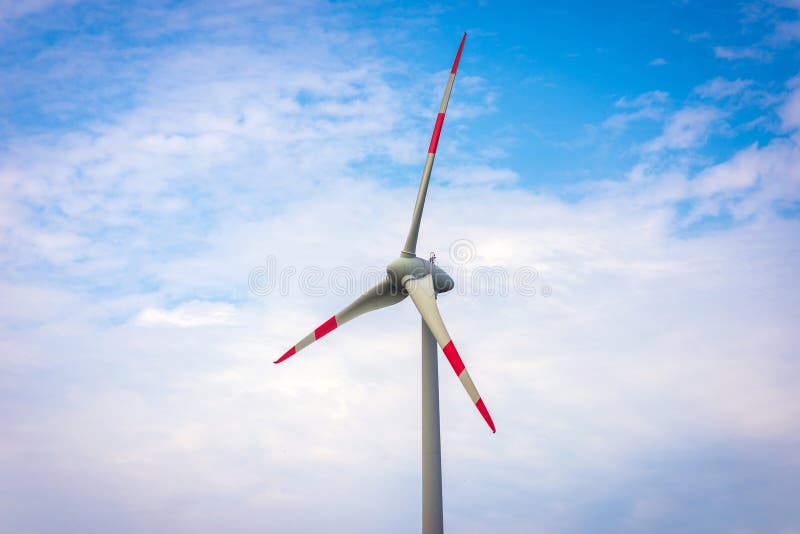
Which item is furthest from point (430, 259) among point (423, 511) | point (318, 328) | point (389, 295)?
point (423, 511)

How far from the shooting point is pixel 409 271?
108 ft

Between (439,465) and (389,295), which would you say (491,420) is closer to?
(439,465)

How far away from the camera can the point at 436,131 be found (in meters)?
35.9

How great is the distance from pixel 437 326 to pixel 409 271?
3.04 meters

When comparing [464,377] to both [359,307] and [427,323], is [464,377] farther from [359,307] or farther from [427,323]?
[359,307]

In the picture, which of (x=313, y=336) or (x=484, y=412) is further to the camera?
(x=313, y=336)

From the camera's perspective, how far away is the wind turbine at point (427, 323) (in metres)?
30.9

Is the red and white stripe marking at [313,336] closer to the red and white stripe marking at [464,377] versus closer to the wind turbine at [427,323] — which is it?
the wind turbine at [427,323]

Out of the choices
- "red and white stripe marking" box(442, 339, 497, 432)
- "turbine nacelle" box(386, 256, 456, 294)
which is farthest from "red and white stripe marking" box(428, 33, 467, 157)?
"red and white stripe marking" box(442, 339, 497, 432)

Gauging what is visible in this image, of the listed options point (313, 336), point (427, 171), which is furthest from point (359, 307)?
point (427, 171)

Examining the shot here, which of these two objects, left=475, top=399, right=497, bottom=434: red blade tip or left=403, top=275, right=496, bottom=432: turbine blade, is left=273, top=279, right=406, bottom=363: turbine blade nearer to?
left=403, top=275, right=496, bottom=432: turbine blade

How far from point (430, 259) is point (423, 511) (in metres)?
10.6

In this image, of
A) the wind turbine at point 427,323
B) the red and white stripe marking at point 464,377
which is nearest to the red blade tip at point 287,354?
the wind turbine at point 427,323

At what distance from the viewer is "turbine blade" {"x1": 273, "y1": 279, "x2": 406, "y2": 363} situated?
34094 mm
